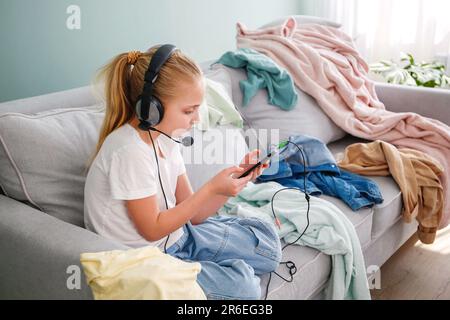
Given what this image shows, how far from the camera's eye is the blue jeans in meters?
1.18

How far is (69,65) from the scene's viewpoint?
75.2 inches

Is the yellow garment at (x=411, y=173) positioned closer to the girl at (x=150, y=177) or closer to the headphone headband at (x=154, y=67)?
the girl at (x=150, y=177)

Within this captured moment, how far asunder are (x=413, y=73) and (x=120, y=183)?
236 cm

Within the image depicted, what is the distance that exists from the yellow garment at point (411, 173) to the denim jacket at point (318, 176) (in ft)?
0.36

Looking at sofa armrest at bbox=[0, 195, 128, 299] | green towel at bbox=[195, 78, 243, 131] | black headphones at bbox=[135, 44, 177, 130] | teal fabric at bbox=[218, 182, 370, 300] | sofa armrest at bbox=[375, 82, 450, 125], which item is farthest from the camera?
sofa armrest at bbox=[375, 82, 450, 125]

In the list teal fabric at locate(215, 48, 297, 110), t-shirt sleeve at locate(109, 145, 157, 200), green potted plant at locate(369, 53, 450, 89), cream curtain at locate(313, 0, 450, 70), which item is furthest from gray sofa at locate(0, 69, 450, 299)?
cream curtain at locate(313, 0, 450, 70)

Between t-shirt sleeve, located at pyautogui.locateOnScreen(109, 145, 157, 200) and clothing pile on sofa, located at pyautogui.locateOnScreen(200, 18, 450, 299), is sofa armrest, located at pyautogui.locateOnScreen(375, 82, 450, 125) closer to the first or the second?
clothing pile on sofa, located at pyautogui.locateOnScreen(200, 18, 450, 299)

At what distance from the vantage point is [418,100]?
7.59 ft

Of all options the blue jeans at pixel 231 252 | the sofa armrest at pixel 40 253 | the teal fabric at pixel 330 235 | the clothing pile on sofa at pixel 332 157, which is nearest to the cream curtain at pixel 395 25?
the clothing pile on sofa at pixel 332 157

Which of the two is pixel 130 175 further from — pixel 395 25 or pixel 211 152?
pixel 395 25

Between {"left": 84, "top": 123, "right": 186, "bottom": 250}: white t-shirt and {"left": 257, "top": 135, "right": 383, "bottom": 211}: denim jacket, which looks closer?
{"left": 84, "top": 123, "right": 186, "bottom": 250}: white t-shirt

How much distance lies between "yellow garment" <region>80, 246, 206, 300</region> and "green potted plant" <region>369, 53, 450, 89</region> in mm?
2342
